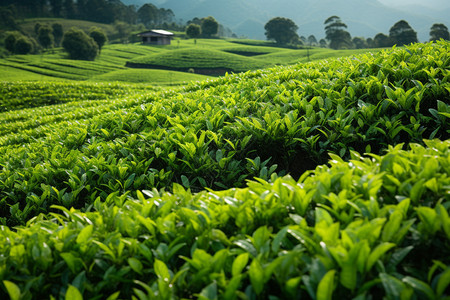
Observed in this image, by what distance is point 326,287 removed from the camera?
130 cm

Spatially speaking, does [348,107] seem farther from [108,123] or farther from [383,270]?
[108,123]

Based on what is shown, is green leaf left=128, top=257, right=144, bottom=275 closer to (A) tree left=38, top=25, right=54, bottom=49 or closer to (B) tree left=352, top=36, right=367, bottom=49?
(A) tree left=38, top=25, right=54, bottom=49

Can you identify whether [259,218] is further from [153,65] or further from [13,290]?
[153,65]

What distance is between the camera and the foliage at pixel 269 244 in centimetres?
145

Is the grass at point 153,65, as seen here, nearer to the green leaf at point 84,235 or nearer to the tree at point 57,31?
the tree at point 57,31

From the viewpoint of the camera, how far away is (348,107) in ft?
12.6

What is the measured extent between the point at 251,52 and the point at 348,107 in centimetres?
7131

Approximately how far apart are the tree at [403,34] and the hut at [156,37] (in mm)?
60101

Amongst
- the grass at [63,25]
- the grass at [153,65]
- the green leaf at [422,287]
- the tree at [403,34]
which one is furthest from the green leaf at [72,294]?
the grass at [63,25]

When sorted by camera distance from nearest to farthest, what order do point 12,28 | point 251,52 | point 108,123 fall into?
point 108,123
point 251,52
point 12,28

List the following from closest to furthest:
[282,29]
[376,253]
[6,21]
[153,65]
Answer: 1. [376,253]
2. [153,65]
3. [6,21]
4. [282,29]

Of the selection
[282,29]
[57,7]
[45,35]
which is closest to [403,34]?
[282,29]

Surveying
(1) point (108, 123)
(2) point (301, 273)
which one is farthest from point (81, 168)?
(2) point (301, 273)

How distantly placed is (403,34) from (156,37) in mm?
65629
